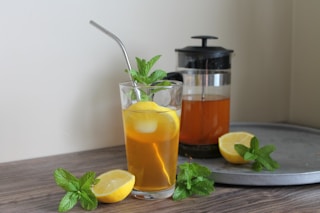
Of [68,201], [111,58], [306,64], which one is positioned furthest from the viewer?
[306,64]

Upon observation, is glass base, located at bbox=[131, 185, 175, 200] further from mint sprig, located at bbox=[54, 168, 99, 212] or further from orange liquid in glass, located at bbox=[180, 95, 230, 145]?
orange liquid in glass, located at bbox=[180, 95, 230, 145]

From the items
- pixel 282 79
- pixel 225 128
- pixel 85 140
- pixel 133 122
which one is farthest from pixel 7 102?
pixel 282 79

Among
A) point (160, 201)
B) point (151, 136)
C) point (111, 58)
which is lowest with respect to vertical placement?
point (160, 201)

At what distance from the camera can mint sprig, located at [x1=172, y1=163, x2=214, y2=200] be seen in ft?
2.35

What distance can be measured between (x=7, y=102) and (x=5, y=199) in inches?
10.0

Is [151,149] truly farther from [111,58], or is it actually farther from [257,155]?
[111,58]

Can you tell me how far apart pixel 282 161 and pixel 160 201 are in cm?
28

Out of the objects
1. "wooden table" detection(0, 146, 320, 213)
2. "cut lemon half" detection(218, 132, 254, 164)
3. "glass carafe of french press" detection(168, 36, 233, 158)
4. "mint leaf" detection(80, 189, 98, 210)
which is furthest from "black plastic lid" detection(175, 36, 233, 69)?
"mint leaf" detection(80, 189, 98, 210)

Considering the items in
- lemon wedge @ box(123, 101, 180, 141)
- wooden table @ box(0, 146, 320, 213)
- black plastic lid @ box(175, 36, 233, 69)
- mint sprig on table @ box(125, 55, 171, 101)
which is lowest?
wooden table @ box(0, 146, 320, 213)

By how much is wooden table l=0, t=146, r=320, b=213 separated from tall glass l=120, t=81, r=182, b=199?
0.09 ft

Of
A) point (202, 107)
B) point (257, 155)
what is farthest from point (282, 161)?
point (202, 107)

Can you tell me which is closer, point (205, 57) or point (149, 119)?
point (149, 119)

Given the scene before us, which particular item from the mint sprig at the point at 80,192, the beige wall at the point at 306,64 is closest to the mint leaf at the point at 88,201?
the mint sprig at the point at 80,192

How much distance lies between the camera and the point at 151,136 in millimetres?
703
